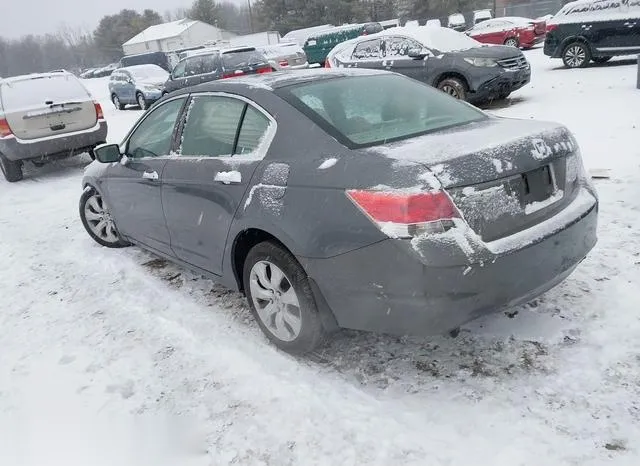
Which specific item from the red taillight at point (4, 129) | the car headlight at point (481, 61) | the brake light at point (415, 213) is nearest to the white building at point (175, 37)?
the red taillight at point (4, 129)

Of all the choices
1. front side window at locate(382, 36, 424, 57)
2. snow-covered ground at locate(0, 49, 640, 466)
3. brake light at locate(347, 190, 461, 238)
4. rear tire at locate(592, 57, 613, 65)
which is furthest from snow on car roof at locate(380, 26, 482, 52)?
brake light at locate(347, 190, 461, 238)

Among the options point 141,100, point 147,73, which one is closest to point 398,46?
point 141,100

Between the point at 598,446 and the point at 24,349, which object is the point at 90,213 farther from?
the point at 598,446

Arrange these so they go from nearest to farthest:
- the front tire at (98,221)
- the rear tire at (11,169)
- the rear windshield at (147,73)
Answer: the front tire at (98,221) < the rear tire at (11,169) < the rear windshield at (147,73)

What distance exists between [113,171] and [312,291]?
9.21ft

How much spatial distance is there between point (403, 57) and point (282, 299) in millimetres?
8739

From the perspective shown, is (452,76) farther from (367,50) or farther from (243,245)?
(243,245)

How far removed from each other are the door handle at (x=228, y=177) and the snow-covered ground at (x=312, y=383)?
3.35 feet

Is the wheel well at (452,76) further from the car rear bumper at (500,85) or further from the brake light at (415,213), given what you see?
the brake light at (415,213)

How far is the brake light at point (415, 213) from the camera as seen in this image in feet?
7.82

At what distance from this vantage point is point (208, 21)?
264 feet

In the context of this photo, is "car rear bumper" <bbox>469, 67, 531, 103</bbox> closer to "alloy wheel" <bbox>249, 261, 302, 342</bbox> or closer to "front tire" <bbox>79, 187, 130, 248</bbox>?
"front tire" <bbox>79, 187, 130, 248</bbox>

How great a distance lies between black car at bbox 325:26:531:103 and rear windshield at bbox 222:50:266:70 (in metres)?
4.92

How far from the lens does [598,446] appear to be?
7.55 ft
